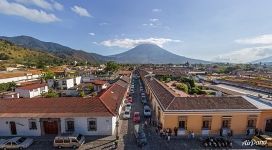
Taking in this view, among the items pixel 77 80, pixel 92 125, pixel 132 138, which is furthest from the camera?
pixel 77 80

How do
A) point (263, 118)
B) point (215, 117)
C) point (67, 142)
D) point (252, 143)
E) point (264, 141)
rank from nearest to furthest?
point (67, 142) < point (264, 141) < point (252, 143) < point (215, 117) < point (263, 118)

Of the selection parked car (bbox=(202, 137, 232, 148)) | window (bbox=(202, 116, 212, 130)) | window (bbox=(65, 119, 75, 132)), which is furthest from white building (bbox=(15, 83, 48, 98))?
parked car (bbox=(202, 137, 232, 148))

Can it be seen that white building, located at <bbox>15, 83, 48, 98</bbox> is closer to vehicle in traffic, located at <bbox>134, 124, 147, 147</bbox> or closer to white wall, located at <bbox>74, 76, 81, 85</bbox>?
white wall, located at <bbox>74, 76, 81, 85</bbox>

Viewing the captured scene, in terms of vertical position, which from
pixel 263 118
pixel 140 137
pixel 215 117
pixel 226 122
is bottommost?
pixel 140 137

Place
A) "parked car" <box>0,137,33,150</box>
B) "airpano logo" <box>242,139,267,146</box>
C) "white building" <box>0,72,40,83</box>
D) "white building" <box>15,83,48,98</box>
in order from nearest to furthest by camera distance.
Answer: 1. "parked car" <box>0,137,33,150</box>
2. "airpano logo" <box>242,139,267,146</box>
3. "white building" <box>15,83,48,98</box>
4. "white building" <box>0,72,40,83</box>

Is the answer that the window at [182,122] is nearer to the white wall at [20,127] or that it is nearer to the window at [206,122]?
the window at [206,122]

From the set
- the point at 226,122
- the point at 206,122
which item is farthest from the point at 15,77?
the point at 226,122

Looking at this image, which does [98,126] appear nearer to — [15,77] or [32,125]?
[32,125]

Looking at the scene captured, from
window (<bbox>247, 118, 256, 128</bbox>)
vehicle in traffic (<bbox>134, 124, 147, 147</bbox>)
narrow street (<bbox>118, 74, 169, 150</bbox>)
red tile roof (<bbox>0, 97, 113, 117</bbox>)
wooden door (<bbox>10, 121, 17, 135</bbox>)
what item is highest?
red tile roof (<bbox>0, 97, 113, 117</bbox>)

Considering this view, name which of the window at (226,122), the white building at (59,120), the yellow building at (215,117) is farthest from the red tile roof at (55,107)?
the window at (226,122)

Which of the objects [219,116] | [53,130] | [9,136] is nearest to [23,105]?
[9,136]

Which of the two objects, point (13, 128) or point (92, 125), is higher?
point (92, 125)
